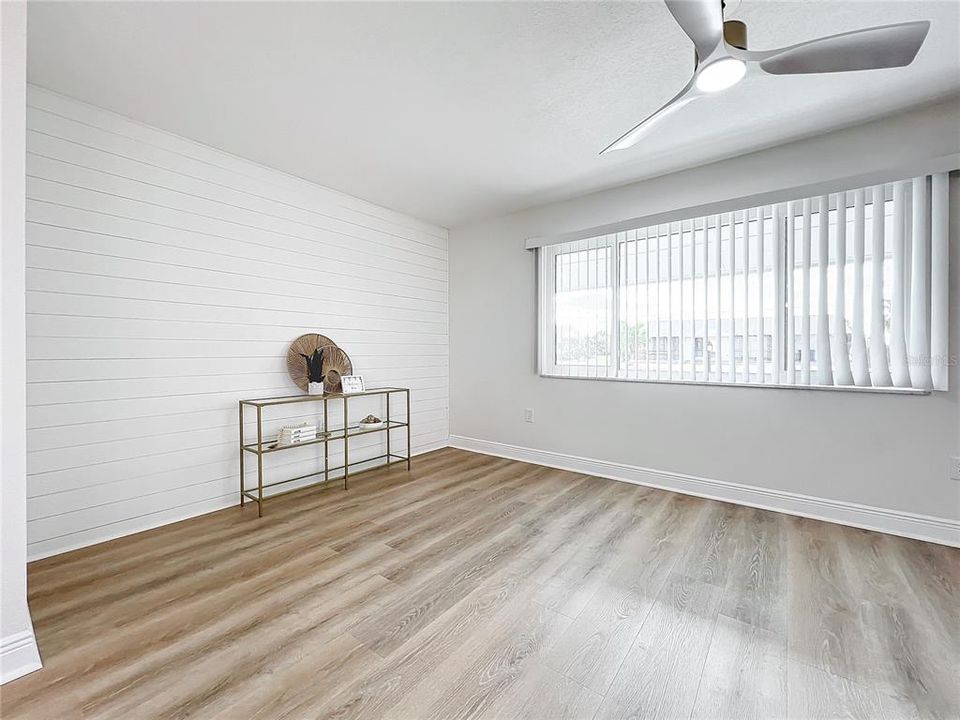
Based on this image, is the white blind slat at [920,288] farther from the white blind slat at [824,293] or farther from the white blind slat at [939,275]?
the white blind slat at [824,293]

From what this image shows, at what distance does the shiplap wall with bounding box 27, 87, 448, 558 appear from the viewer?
2355 millimetres

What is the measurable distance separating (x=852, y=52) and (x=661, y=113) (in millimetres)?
643

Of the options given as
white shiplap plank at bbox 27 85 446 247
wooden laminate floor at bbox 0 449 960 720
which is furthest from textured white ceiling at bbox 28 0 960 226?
wooden laminate floor at bbox 0 449 960 720

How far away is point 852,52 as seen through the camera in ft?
4.95

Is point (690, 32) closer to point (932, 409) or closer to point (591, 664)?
point (591, 664)

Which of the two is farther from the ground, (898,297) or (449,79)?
(449,79)

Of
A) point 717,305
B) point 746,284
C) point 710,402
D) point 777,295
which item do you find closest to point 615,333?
point 717,305

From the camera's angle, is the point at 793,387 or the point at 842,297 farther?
the point at 793,387

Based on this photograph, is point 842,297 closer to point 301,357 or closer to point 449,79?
point 449,79

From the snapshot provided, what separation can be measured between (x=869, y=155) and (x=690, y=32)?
208cm

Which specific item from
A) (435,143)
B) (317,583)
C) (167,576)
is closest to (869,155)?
(435,143)

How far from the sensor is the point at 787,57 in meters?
1.55

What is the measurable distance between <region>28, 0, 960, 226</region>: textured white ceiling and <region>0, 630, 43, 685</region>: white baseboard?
8.01ft

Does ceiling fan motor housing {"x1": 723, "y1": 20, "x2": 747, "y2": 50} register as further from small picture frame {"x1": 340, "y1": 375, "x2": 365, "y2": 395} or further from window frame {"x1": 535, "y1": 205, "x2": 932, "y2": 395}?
small picture frame {"x1": 340, "y1": 375, "x2": 365, "y2": 395}
